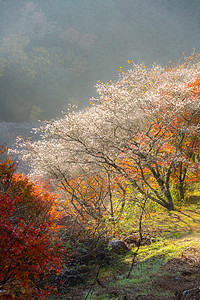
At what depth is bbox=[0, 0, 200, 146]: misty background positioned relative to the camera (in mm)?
39531

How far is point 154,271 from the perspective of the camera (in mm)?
3900

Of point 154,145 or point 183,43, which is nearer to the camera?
point 154,145

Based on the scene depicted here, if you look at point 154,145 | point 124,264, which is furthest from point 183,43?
point 124,264

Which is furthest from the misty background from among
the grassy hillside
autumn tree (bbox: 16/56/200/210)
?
the grassy hillside

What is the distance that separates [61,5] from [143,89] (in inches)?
1847

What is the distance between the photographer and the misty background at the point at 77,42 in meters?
39.5

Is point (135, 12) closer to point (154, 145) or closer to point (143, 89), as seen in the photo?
point (143, 89)

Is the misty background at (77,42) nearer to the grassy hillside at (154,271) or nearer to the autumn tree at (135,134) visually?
the autumn tree at (135,134)

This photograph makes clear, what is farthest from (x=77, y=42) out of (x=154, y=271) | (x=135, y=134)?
(x=154, y=271)

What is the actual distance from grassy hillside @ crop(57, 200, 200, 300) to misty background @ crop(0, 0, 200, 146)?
113 feet

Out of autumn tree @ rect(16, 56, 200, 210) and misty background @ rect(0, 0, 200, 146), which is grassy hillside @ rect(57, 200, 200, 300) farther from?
misty background @ rect(0, 0, 200, 146)

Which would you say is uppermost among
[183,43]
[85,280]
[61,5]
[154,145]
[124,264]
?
[61,5]

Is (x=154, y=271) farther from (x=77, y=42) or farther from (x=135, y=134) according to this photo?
(x=77, y=42)

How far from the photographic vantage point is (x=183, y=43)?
43812 millimetres
